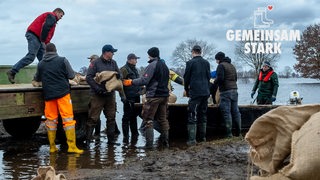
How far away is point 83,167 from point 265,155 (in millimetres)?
4156

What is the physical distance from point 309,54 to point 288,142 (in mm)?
80882

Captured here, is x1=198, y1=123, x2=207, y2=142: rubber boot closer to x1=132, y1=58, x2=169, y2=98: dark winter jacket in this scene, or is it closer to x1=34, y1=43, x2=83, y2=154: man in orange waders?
x1=132, y1=58, x2=169, y2=98: dark winter jacket

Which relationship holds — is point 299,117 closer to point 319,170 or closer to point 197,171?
point 319,170

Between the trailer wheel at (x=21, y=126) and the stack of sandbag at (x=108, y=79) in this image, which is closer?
the stack of sandbag at (x=108, y=79)

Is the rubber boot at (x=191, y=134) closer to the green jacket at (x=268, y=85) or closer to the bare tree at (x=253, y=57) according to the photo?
the green jacket at (x=268, y=85)

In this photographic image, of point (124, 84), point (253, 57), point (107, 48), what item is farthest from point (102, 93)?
point (253, 57)

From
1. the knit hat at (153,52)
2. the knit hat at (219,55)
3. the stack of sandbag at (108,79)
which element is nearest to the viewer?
the knit hat at (153,52)

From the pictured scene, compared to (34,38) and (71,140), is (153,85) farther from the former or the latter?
(34,38)

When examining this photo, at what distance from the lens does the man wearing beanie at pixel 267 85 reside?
39.7 feet

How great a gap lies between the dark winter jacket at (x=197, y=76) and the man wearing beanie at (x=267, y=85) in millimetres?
2808

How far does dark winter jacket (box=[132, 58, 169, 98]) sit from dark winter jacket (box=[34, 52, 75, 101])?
129 centimetres

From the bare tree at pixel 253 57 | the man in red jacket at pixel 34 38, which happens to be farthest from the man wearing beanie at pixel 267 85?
the bare tree at pixel 253 57

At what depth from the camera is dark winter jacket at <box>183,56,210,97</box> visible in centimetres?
974

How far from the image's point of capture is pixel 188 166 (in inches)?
273
